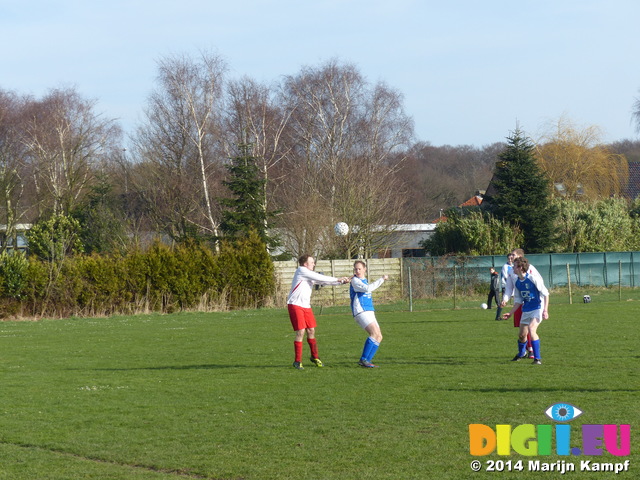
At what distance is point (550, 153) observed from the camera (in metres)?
54.4

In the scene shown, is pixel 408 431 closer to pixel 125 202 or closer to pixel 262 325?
pixel 262 325

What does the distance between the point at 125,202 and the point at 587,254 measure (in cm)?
2653

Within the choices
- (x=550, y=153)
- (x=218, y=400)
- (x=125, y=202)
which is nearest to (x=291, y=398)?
(x=218, y=400)

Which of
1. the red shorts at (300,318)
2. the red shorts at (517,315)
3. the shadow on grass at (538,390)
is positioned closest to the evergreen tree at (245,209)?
the red shorts at (517,315)

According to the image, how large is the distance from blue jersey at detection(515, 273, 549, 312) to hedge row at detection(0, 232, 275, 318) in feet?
67.9

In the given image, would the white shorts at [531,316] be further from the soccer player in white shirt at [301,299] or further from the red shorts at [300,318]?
the red shorts at [300,318]

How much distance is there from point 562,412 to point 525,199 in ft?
118

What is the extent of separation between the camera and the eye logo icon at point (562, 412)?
28.0 feet

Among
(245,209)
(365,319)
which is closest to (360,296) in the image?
(365,319)

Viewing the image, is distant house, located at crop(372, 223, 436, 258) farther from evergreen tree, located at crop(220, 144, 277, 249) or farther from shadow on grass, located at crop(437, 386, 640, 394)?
shadow on grass, located at crop(437, 386, 640, 394)

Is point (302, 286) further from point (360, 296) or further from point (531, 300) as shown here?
point (531, 300)

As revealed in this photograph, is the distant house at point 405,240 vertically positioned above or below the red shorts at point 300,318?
above

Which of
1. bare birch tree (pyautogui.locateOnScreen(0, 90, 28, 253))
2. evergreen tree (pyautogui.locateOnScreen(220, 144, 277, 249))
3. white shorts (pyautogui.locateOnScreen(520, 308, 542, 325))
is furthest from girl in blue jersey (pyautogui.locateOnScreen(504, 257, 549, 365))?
bare birch tree (pyautogui.locateOnScreen(0, 90, 28, 253))

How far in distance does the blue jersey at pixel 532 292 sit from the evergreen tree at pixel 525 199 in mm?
30769
